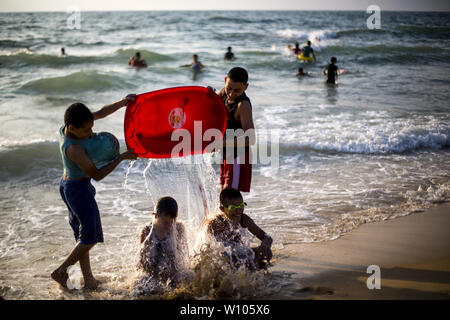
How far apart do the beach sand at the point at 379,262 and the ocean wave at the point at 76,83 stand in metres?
10.8

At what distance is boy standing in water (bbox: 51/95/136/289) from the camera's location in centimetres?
321

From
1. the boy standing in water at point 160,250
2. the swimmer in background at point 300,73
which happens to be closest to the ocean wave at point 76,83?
the swimmer in background at point 300,73

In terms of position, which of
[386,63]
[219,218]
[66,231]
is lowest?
[66,231]

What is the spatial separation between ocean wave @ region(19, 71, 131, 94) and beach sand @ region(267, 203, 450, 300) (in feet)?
35.5

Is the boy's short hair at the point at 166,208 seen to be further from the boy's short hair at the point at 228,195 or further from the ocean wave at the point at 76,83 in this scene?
the ocean wave at the point at 76,83

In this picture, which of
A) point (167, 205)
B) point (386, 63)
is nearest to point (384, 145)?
point (167, 205)

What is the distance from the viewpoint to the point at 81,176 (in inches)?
133

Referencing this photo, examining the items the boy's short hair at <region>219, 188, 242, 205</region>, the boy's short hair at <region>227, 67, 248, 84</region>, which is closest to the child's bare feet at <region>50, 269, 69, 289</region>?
the boy's short hair at <region>219, 188, 242, 205</region>

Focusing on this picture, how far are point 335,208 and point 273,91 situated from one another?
862 centimetres

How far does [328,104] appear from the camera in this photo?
1172 cm

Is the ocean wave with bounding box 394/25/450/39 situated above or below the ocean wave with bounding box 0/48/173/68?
above

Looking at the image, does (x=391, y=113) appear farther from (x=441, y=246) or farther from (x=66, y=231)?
(x=66, y=231)

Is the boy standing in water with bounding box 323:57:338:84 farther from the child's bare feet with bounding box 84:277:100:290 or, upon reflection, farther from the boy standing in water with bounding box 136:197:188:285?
the child's bare feet with bounding box 84:277:100:290

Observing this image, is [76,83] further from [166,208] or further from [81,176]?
[166,208]
